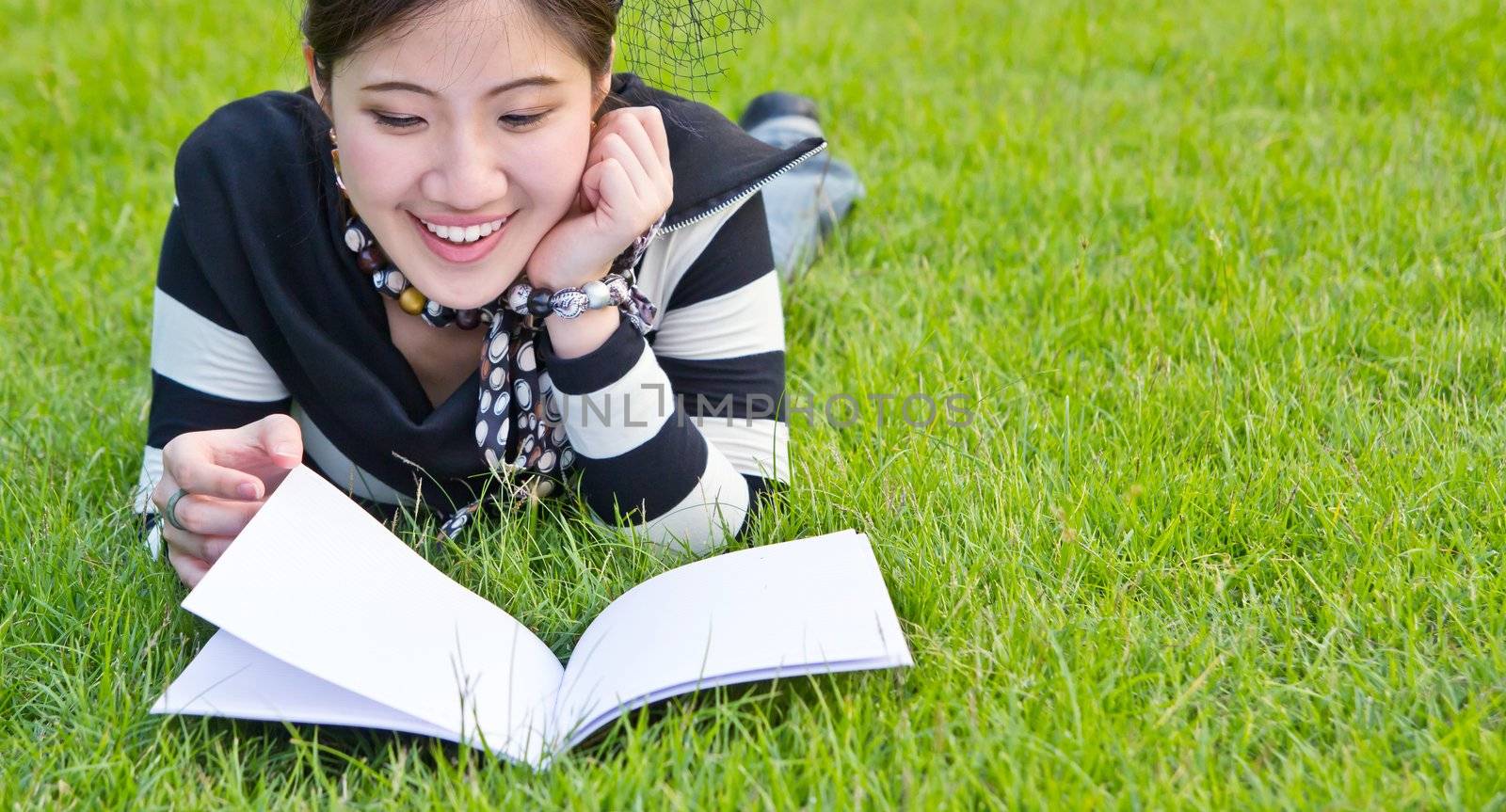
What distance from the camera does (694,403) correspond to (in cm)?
243

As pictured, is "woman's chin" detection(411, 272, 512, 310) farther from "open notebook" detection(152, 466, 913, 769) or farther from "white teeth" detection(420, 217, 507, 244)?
"open notebook" detection(152, 466, 913, 769)

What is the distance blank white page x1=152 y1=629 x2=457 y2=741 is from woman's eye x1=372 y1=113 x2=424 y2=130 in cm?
79

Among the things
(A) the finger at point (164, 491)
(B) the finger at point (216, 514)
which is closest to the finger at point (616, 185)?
(B) the finger at point (216, 514)

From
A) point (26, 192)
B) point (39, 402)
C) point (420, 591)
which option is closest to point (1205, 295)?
point (420, 591)

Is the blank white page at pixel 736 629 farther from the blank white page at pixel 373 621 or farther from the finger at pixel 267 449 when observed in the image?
the finger at pixel 267 449

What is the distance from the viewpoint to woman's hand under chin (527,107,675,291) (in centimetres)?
208

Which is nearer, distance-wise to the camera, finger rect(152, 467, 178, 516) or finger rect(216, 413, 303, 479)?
finger rect(216, 413, 303, 479)

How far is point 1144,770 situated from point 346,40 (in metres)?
1.51

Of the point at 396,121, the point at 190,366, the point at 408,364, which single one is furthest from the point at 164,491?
the point at 396,121

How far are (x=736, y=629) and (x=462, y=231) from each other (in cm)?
76

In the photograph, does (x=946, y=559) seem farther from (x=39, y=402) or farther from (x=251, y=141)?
(x=39, y=402)

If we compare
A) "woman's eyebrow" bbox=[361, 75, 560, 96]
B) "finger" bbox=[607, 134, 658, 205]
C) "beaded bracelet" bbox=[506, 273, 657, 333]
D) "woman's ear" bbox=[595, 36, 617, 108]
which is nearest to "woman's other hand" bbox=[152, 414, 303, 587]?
"beaded bracelet" bbox=[506, 273, 657, 333]

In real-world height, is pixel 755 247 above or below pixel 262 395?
above

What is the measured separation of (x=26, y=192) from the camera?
3.90 metres
